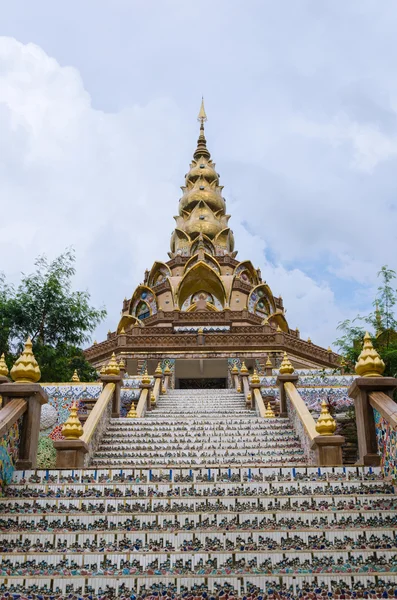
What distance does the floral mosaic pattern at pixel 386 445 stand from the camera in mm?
6744

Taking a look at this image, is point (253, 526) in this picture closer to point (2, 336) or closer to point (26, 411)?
point (26, 411)

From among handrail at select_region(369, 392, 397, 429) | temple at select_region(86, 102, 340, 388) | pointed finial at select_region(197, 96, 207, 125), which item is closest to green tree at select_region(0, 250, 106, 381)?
temple at select_region(86, 102, 340, 388)

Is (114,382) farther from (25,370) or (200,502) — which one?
(200,502)

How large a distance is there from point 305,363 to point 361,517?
2149 cm

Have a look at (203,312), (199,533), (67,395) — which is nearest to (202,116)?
(203,312)

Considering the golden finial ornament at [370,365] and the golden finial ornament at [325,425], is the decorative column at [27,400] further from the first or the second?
the golden finial ornament at [370,365]

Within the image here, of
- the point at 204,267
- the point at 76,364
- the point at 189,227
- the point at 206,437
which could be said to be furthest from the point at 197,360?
the point at 189,227

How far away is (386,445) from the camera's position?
7027 mm

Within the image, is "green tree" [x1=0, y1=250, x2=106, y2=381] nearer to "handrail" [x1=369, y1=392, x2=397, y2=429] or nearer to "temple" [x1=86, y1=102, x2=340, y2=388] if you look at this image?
"temple" [x1=86, y1=102, x2=340, y2=388]

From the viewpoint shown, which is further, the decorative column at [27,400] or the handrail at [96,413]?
the handrail at [96,413]

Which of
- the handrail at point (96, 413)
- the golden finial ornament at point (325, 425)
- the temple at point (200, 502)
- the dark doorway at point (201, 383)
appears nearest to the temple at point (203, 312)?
A: the dark doorway at point (201, 383)

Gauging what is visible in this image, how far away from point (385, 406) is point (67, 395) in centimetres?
1030

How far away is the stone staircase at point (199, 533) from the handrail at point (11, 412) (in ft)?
2.04

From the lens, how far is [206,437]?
1073cm
